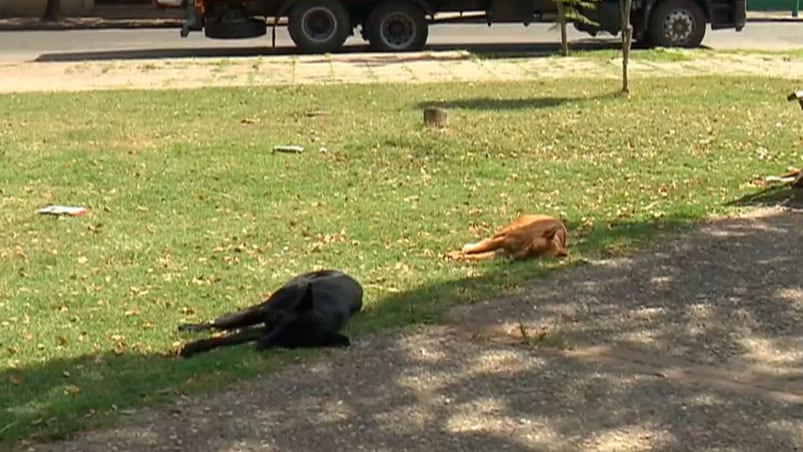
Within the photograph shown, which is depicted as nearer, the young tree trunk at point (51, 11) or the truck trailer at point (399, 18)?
the truck trailer at point (399, 18)

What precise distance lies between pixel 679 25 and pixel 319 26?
19.5ft

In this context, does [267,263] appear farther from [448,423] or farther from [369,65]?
[369,65]

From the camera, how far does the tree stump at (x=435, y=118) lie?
1315 centimetres

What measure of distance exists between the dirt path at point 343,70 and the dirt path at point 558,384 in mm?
11686

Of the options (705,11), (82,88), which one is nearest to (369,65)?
(82,88)

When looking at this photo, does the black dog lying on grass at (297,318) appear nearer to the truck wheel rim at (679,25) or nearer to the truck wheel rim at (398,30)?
the truck wheel rim at (398,30)

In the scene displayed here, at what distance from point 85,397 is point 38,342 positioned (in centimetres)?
111

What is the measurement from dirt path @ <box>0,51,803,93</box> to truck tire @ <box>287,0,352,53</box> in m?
0.75

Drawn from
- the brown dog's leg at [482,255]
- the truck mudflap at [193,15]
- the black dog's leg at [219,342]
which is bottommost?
the brown dog's leg at [482,255]

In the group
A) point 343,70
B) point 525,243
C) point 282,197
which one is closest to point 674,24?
point 343,70

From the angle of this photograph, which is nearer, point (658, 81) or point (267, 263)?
point (267, 263)

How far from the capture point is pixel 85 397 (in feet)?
17.5

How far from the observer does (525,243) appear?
7.73 metres

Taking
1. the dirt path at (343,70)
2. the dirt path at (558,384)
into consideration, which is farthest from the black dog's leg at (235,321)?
the dirt path at (343,70)
